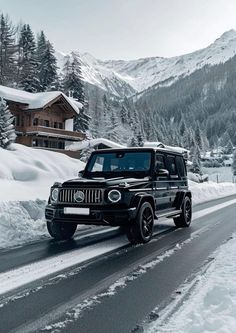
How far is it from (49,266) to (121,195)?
7.35 feet

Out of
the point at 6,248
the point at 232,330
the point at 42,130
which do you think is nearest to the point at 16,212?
the point at 6,248

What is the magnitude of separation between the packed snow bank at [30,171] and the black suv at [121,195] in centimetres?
619

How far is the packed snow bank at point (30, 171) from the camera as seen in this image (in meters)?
17.0

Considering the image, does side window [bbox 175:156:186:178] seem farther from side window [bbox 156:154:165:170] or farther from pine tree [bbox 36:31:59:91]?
pine tree [bbox 36:31:59:91]

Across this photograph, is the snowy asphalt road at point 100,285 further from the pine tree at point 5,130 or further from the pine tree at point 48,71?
the pine tree at point 48,71

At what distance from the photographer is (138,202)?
8.31m

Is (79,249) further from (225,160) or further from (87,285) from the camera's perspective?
(225,160)

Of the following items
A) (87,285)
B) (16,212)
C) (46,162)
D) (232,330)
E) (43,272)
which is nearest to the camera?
(232,330)

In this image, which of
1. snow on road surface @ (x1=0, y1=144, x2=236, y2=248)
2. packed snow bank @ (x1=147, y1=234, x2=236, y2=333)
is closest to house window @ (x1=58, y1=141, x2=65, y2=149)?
snow on road surface @ (x1=0, y1=144, x2=236, y2=248)

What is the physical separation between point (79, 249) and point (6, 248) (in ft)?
4.55

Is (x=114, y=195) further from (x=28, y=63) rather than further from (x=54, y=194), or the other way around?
(x=28, y=63)

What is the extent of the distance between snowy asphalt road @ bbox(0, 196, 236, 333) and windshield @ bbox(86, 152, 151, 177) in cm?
155

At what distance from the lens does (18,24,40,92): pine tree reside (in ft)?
193

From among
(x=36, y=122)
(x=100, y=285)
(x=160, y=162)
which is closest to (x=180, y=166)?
(x=160, y=162)
